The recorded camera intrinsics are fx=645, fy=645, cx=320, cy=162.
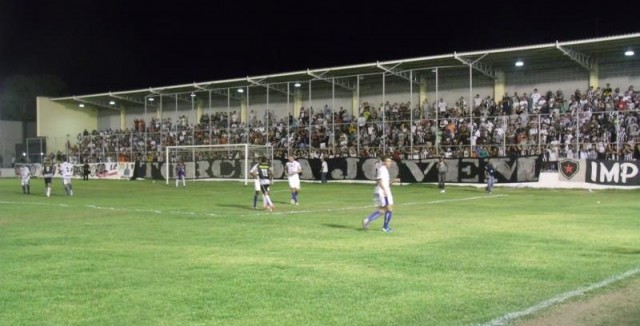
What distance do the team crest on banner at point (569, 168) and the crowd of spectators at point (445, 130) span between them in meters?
0.84

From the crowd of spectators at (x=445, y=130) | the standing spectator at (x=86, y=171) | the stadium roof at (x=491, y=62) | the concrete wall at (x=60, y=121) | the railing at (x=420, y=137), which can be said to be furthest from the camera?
the concrete wall at (x=60, y=121)

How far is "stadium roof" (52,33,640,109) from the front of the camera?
37.6 m

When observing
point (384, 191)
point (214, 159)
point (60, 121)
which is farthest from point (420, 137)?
point (60, 121)

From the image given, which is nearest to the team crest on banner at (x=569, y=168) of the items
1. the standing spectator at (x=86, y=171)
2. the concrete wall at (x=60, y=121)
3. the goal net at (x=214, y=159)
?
the goal net at (x=214, y=159)

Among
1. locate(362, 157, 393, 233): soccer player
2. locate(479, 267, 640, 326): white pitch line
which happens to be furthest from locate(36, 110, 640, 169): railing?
locate(479, 267, 640, 326): white pitch line

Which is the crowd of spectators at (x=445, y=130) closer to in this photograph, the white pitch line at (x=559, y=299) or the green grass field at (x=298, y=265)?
the green grass field at (x=298, y=265)

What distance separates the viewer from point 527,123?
1521 inches

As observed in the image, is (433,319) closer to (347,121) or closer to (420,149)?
(420,149)

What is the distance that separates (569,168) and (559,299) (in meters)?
28.6

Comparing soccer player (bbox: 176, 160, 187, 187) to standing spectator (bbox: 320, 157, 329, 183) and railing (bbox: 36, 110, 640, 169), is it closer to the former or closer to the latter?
railing (bbox: 36, 110, 640, 169)

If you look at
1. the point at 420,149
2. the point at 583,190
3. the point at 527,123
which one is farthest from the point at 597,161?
the point at 420,149

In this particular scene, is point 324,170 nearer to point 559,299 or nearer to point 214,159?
point 214,159

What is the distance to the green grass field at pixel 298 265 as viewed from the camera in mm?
7664

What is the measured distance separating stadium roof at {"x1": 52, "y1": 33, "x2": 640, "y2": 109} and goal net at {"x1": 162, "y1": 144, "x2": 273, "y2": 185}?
18.9 ft
